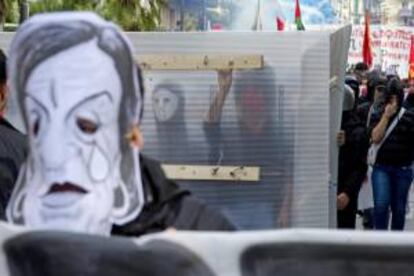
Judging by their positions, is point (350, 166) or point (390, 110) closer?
point (350, 166)

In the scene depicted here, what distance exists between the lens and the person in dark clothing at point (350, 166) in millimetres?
8093

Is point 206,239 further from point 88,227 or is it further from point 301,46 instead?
point 301,46

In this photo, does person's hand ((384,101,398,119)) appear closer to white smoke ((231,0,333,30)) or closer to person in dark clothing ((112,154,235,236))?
white smoke ((231,0,333,30))

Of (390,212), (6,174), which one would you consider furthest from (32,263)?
(390,212)

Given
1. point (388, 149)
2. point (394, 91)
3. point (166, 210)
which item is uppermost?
point (166, 210)

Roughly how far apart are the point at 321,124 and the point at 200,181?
0.75 metres

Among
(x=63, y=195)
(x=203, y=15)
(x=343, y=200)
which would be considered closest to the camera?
(x=63, y=195)

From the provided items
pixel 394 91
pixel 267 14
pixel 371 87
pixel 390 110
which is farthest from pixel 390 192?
pixel 267 14

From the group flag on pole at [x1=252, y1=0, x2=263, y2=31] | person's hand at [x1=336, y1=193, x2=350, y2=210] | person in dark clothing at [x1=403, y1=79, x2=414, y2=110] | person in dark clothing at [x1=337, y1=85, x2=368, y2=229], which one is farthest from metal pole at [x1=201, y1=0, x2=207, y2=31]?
person's hand at [x1=336, y1=193, x2=350, y2=210]

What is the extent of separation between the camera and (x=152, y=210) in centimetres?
241

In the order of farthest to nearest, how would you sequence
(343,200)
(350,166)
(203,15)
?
1. (203,15)
2. (350,166)
3. (343,200)

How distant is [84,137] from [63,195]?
132 millimetres

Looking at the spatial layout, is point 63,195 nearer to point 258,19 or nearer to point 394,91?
point 394,91

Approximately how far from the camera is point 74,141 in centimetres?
233
